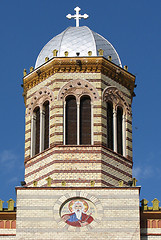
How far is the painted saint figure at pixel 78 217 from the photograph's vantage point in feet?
122

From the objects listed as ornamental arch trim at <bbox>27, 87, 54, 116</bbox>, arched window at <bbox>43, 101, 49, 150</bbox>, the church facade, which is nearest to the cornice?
the church facade

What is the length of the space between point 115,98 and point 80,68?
2.05 meters

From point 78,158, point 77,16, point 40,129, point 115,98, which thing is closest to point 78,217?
point 78,158

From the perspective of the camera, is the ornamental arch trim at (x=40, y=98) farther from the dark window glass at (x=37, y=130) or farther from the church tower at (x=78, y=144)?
the dark window glass at (x=37, y=130)

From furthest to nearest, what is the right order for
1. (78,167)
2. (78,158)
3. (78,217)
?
(78,158)
(78,167)
(78,217)

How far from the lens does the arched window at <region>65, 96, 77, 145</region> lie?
→ 130ft

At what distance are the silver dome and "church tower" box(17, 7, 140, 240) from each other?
0.05 metres

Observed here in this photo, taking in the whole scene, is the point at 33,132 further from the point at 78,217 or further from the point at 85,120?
the point at 78,217

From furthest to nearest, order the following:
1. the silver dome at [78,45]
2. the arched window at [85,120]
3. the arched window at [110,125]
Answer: the silver dome at [78,45] < the arched window at [110,125] < the arched window at [85,120]

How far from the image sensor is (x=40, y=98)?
41.3m

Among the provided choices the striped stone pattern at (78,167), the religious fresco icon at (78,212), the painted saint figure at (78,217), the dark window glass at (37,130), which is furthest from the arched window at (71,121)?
the painted saint figure at (78,217)

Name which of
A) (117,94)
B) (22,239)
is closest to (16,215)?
(22,239)

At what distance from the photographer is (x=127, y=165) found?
40.1m

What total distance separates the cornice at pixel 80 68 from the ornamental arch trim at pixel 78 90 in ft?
2.29
